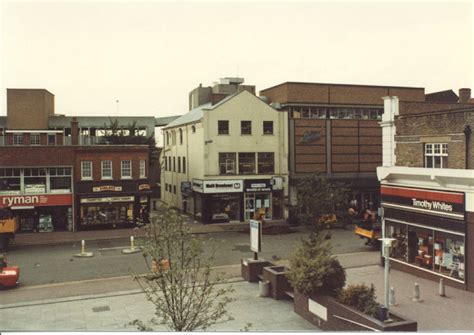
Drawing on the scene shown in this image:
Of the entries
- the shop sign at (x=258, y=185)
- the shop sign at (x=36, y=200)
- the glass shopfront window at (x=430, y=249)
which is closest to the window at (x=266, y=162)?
the shop sign at (x=258, y=185)

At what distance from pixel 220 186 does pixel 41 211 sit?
564 inches

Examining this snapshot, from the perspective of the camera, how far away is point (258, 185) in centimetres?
4128

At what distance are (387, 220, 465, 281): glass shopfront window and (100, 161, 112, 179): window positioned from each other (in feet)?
75.7

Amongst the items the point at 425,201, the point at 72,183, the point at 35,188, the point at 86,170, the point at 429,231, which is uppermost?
the point at 86,170

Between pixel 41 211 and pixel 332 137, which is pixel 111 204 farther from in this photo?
pixel 332 137

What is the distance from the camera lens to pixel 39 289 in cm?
2094

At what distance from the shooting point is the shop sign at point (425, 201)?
64.0 feet

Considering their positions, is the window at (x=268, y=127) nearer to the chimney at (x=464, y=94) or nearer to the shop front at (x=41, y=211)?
the chimney at (x=464, y=94)

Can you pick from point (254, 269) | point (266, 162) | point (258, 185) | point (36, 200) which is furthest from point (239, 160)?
point (254, 269)

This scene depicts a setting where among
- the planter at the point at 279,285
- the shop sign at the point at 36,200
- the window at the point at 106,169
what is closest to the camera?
the planter at the point at 279,285

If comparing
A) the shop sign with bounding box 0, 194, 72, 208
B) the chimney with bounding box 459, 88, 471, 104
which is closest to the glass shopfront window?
the chimney with bounding box 459, 88, 471, 104

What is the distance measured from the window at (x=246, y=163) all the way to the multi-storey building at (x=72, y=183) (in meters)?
8.17

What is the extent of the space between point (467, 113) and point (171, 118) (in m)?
49.8

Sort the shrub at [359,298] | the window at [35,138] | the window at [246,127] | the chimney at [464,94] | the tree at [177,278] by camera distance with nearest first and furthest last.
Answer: the tree at [177,278], the shrub at [359,298], the chimney at [464,94], the window at [246,127], the window at [35,138]
